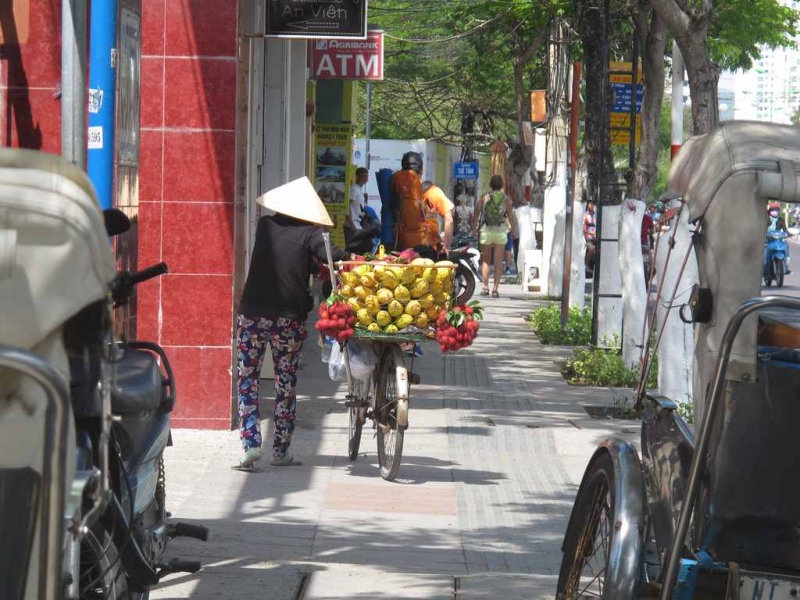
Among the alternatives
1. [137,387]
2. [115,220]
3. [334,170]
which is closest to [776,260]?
[334,170]

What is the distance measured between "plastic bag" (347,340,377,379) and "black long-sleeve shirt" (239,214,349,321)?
536 mm

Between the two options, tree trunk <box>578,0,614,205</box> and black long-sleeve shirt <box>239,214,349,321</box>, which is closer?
black long-sleeve shirt <box>239,214,349,321</box>

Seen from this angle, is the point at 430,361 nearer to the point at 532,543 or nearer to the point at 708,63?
the point at 708,63

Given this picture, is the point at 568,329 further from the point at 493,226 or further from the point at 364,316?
the point at 364,316

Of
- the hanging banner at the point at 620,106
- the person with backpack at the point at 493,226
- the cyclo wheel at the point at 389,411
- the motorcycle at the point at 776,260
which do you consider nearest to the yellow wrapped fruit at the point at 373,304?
the cyclo wheel at the point at 389,411

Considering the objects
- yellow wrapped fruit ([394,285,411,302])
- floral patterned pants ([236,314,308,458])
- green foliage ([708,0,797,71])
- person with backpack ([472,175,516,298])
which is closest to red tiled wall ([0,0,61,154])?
floral patterned pants ([236,314,308,458])

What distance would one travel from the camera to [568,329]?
58.9ft

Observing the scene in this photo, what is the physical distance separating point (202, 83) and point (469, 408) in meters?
3.76

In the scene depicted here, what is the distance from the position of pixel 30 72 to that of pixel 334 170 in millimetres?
12997

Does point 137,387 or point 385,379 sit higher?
point 137,387

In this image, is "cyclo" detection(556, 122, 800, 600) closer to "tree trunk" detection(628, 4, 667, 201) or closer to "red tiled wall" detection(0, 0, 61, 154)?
"red tiled wall" detection(0, 0, 61, 154)

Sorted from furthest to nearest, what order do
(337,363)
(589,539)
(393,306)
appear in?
(337,363) < (393,306) < (589,539)

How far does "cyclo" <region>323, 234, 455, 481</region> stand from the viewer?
8.92m

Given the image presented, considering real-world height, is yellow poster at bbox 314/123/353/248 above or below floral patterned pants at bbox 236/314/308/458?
above
